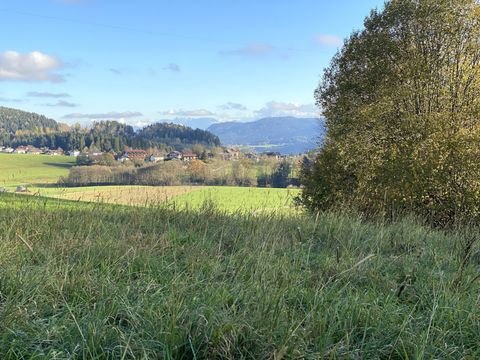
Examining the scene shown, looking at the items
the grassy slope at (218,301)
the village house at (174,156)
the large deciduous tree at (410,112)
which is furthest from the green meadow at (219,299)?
the village house at (174,156)

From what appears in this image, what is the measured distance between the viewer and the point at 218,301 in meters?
2.88

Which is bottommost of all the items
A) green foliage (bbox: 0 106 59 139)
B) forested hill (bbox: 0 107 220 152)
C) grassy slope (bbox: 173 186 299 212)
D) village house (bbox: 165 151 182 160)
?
grassy slope (bbox: 173 186 299 212)

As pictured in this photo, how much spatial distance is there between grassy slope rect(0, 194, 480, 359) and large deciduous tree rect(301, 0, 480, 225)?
11.5 meters

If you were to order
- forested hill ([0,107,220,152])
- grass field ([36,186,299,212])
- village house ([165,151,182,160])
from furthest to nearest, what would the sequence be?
forested hill ([0,107,220,152])
village house ([165,151,182,160])
grass field ([36,186,299,212])

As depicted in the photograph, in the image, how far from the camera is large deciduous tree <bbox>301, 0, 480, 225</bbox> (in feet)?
52.7

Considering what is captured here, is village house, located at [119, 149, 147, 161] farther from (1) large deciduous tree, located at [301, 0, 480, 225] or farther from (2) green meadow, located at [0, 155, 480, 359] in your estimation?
(2) green meadow, located at [0, 155, 480, 359]

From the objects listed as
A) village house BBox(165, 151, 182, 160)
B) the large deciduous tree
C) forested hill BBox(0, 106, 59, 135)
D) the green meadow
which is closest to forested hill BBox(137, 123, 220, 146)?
forested hill BBox(0, 106, 59, 135)

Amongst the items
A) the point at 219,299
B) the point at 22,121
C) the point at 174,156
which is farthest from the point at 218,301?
the point at 22,121

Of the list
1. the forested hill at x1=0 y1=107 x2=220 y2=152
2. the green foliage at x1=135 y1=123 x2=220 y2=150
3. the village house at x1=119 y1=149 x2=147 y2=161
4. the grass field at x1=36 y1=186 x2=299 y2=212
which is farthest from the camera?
the green foliage at x1=135 y1=123 x2=220 y2=150

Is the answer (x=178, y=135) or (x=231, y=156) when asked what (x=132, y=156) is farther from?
(x=178, y=135)

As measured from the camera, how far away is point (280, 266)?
3779mm

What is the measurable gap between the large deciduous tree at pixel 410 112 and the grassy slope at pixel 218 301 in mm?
11466

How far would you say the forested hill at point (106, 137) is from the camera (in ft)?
332

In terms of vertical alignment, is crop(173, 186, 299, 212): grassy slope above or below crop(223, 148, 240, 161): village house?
below
